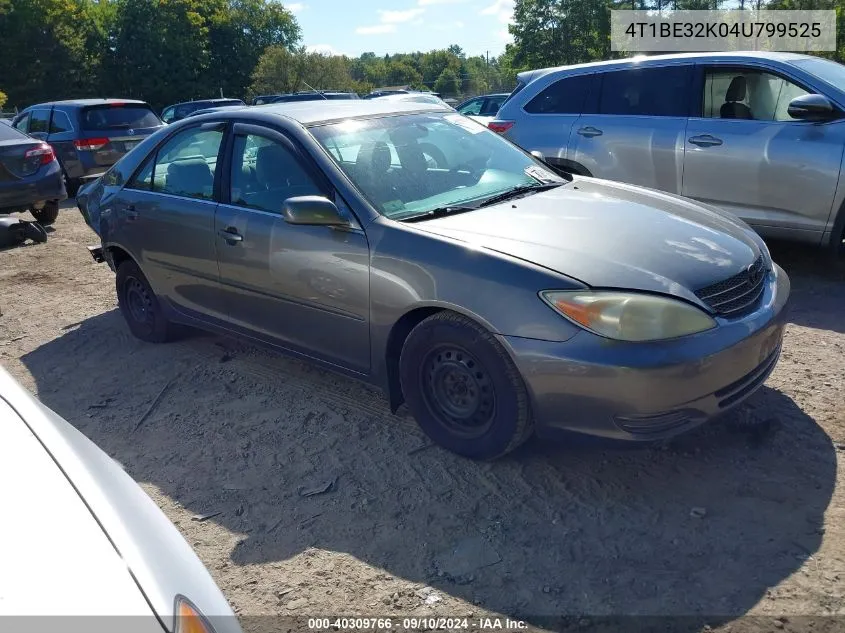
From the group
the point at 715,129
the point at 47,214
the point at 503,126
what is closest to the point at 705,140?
the point at 715,129

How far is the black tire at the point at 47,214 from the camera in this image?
35.2 ft

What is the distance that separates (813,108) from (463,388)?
378cm

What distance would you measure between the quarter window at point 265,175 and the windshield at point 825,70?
4121mm

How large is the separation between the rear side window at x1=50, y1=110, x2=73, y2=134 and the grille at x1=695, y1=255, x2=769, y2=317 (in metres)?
12.3

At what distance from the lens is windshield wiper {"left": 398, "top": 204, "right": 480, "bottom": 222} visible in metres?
3.70

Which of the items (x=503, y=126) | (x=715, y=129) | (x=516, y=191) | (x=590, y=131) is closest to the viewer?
(x=516, y=191)

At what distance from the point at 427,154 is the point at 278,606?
246 centimetres

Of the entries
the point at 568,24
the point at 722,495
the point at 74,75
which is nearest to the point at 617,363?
the point at 722,495

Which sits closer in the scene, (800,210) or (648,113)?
(800,210)

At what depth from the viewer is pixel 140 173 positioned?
5.20 meters

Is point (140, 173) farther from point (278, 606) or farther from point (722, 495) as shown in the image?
point (722, 495)

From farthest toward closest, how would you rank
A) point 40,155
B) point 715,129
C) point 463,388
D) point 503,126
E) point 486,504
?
point 40,155 → point 503,126 → point 715,129 → point 463,388 → point 486,504

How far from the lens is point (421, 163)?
411 cm

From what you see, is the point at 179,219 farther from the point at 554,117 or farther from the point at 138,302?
the point at 554,117
